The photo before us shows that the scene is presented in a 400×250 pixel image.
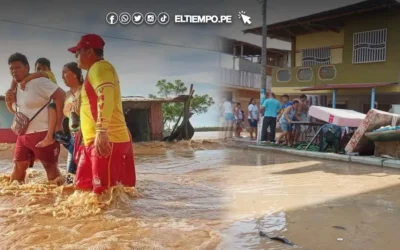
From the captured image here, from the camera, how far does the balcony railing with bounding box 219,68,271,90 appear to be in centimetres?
2298

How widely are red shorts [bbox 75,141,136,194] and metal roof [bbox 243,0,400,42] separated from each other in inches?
554

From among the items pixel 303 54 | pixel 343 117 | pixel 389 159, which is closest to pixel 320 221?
pixel 389 159

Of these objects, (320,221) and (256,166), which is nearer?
(320,221)

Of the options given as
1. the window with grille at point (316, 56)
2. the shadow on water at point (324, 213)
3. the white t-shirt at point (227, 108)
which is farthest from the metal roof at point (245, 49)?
the shadow on water at point (324, 213)

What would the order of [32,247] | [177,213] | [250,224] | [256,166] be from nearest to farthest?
[32,247] < [250,224] < [177,213] < [256,166]

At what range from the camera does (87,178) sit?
3820 mm

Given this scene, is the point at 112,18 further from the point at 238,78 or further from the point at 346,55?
the point at 238,78

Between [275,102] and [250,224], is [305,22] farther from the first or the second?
[250,224]

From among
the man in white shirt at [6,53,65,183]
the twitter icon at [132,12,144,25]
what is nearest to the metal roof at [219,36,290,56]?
the twitter icon at [132,12,144,25]

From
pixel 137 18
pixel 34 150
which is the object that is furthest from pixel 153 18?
pixel 34 150

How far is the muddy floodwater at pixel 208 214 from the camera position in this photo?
2.91 meters

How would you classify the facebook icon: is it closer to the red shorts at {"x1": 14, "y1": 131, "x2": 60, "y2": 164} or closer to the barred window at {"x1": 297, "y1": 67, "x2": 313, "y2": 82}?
the red shorts at {"x1": 14, "y1": 131, "x2": 60, "y2": 164}

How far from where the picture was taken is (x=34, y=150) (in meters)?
4.38

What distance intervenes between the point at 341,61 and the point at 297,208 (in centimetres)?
1495
